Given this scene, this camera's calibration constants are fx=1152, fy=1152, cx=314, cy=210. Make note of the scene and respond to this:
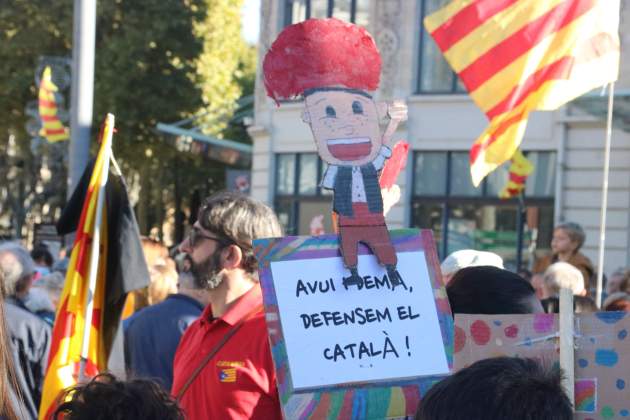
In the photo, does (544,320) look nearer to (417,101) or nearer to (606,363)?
(606,363)

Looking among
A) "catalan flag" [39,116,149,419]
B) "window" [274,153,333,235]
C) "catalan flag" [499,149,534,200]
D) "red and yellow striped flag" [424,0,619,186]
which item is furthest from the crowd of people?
"window" [274,153,333,235]

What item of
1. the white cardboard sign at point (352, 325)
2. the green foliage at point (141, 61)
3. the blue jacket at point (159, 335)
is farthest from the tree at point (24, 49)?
the white cardboard sign at point (352, 325)

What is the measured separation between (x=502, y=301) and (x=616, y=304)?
2849 millimetres

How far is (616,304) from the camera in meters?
6.12

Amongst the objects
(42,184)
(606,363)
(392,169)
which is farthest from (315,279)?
(42,184)

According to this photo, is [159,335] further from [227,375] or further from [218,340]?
[227,375]

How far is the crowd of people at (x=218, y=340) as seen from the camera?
2086 mm

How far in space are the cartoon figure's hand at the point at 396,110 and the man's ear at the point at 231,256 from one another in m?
0.75

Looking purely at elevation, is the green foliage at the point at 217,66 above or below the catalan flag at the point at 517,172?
above

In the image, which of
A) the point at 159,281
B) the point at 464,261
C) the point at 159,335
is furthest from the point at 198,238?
the point at 159,281

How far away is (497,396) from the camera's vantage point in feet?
6.63

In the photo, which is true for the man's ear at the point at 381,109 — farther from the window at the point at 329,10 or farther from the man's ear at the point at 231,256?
the window at the point at 329,10

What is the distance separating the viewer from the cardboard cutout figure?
10.5 ft

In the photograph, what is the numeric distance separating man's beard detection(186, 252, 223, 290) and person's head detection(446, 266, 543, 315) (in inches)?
29.0
